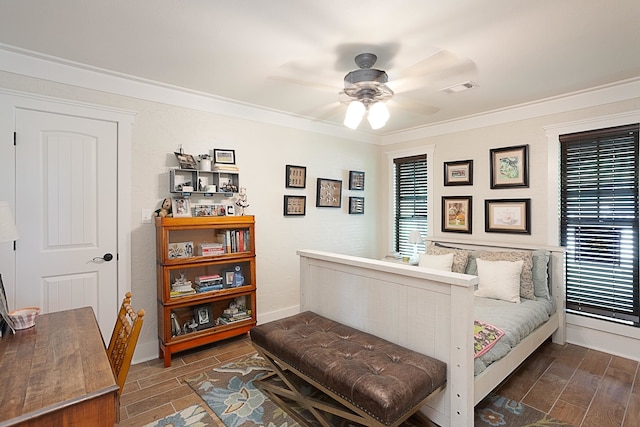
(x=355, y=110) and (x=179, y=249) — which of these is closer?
(x=355, y=110)

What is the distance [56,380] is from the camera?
119 cm

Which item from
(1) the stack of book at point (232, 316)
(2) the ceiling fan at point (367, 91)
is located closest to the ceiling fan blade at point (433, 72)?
(2) the ceiling fan at point (367, 91)

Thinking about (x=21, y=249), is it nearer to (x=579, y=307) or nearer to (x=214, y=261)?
(x=214, y=261)

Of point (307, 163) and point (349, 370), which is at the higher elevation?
point (307, 163)

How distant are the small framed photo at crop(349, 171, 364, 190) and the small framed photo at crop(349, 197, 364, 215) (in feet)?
0.53

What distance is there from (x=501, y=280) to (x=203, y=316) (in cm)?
294

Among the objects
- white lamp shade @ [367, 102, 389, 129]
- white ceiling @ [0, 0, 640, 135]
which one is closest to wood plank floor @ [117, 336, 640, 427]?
white lamp shade @ [367, 102, 389, 129]

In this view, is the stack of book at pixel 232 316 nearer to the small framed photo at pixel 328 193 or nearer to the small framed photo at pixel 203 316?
the small framed photo at pixel 203 316

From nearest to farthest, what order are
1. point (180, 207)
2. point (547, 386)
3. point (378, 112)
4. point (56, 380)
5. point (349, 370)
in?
point (56, 380) → point (349, 370) → point (378, 112) → point (547, 386) → point (180, 207)

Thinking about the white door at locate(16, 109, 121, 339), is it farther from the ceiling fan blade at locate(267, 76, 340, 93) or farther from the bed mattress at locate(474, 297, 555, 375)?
the bed mattress at locate(474, 297, 555, 375)

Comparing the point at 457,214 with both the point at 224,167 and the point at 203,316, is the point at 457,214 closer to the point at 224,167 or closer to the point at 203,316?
the point at 224,167

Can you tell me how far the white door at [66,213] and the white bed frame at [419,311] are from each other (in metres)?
1.75

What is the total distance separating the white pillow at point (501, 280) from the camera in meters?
3.11

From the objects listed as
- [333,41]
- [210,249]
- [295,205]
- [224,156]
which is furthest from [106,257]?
[333,41]
